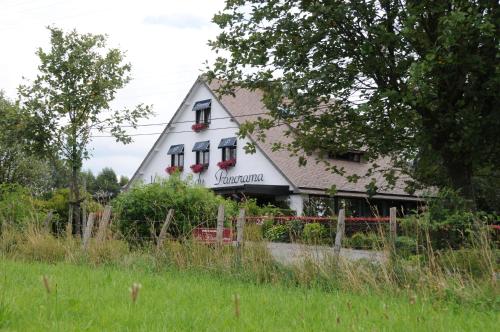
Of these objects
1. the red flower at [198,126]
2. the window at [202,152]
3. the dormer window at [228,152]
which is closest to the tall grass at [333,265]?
the dormer window at [228,152]

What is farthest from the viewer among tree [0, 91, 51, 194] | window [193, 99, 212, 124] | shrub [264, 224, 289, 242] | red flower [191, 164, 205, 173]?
tree [0, 91, 51, 194]

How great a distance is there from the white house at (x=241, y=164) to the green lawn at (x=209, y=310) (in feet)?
69.7

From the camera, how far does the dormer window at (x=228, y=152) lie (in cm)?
3403

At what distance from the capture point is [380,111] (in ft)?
39.3

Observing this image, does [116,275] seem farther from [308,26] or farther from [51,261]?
[308,26]

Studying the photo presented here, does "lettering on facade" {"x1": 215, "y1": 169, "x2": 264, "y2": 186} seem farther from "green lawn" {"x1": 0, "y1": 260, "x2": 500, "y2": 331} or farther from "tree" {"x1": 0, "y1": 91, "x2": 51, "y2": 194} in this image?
"green lawn" {"x1": 0, "y1": 260, "x2": 500, "y2": 331}

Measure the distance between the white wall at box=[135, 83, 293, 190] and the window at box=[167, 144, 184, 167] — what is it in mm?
290

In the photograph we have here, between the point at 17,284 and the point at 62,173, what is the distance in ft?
44.9

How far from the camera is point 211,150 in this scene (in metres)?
36.0

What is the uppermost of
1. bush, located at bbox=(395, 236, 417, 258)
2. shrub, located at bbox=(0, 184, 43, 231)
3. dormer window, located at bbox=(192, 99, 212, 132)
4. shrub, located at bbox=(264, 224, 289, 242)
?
dormer window, located at bbox=(192, 99, 212, 132)

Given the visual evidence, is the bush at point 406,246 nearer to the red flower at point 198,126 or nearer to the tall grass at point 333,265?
the tall grass at point 333,265

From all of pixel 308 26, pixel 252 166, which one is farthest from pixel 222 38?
pixel 252 166

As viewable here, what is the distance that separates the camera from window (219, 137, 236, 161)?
3416cm

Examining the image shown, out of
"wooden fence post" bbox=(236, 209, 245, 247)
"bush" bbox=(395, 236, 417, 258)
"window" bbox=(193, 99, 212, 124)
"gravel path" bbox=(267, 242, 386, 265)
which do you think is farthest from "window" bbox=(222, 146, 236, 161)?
"bush" bbox=(395, 236, 417, 258)
